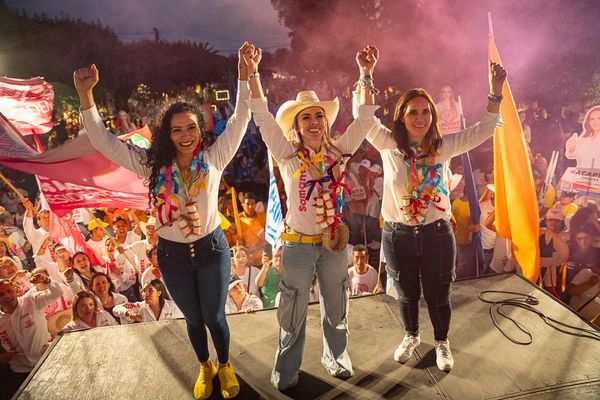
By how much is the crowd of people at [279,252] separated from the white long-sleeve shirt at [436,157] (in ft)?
0.05

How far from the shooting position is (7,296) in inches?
157

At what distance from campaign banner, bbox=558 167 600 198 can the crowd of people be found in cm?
9

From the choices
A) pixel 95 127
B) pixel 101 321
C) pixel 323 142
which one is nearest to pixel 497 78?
pixel 323 142

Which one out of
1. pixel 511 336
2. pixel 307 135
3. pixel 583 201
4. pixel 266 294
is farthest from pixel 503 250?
pixel 307 135

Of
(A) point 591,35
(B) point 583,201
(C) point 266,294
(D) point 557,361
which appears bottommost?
(C) point 266,294

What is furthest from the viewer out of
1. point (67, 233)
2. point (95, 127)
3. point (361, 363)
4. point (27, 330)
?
point (67, 233)

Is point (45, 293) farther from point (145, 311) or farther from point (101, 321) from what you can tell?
point (145, 311)

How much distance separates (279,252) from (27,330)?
2.81 meters

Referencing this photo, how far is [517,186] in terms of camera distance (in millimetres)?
3838

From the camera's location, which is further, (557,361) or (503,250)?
(503,250)

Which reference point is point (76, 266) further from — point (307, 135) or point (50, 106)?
point (307, 135)

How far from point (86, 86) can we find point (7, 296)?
10.6 ft

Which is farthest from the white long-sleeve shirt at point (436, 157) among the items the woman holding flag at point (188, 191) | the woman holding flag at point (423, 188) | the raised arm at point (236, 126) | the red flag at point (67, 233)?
the red flag at point (67, 233)

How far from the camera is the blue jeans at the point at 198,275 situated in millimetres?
2211
